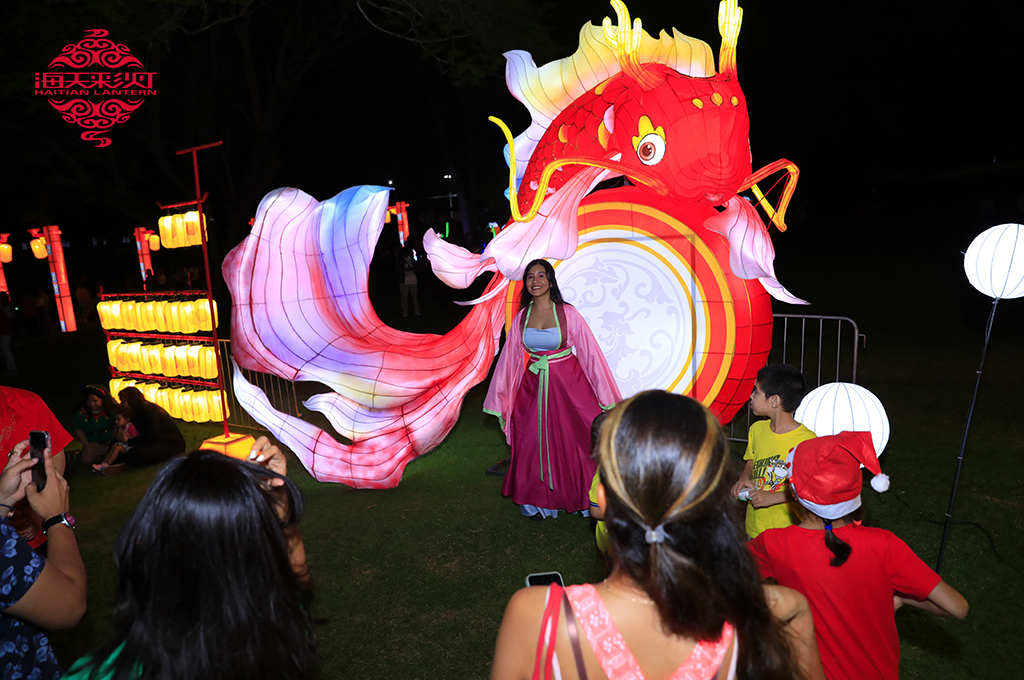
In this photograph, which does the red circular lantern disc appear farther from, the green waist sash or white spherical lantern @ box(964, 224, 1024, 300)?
white spherical lantern @ box(964, 224, 1024, 300)

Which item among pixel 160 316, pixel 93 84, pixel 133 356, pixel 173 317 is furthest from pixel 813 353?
pixel 93 84

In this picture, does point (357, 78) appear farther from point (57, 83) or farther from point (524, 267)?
point (524, 267)

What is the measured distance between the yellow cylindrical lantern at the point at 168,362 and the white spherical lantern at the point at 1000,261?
7.48m

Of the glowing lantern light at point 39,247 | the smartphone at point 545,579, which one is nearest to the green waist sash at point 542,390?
the smartphone at point 545,579

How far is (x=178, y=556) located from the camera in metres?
1.42

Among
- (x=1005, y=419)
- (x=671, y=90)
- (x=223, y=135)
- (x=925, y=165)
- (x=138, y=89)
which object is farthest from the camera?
(x=925, y=165)

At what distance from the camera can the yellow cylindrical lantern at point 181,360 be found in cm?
764

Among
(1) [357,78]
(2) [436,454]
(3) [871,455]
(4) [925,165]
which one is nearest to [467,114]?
(1) [357,78]

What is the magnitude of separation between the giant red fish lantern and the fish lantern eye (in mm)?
15

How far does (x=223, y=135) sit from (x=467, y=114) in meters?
9.14

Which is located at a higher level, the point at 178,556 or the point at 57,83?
the point at 57,83

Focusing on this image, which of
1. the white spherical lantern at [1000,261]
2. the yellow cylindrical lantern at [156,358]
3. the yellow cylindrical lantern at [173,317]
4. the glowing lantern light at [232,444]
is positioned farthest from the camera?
the yellow cylindrical lantern at [156,358]

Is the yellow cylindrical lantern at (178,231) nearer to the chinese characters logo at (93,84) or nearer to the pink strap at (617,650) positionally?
the chinese characters logo at (93,84)

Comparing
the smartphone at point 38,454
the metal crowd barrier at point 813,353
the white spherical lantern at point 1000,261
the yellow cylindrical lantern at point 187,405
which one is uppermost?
the white spherical lantern at point 1000,261
